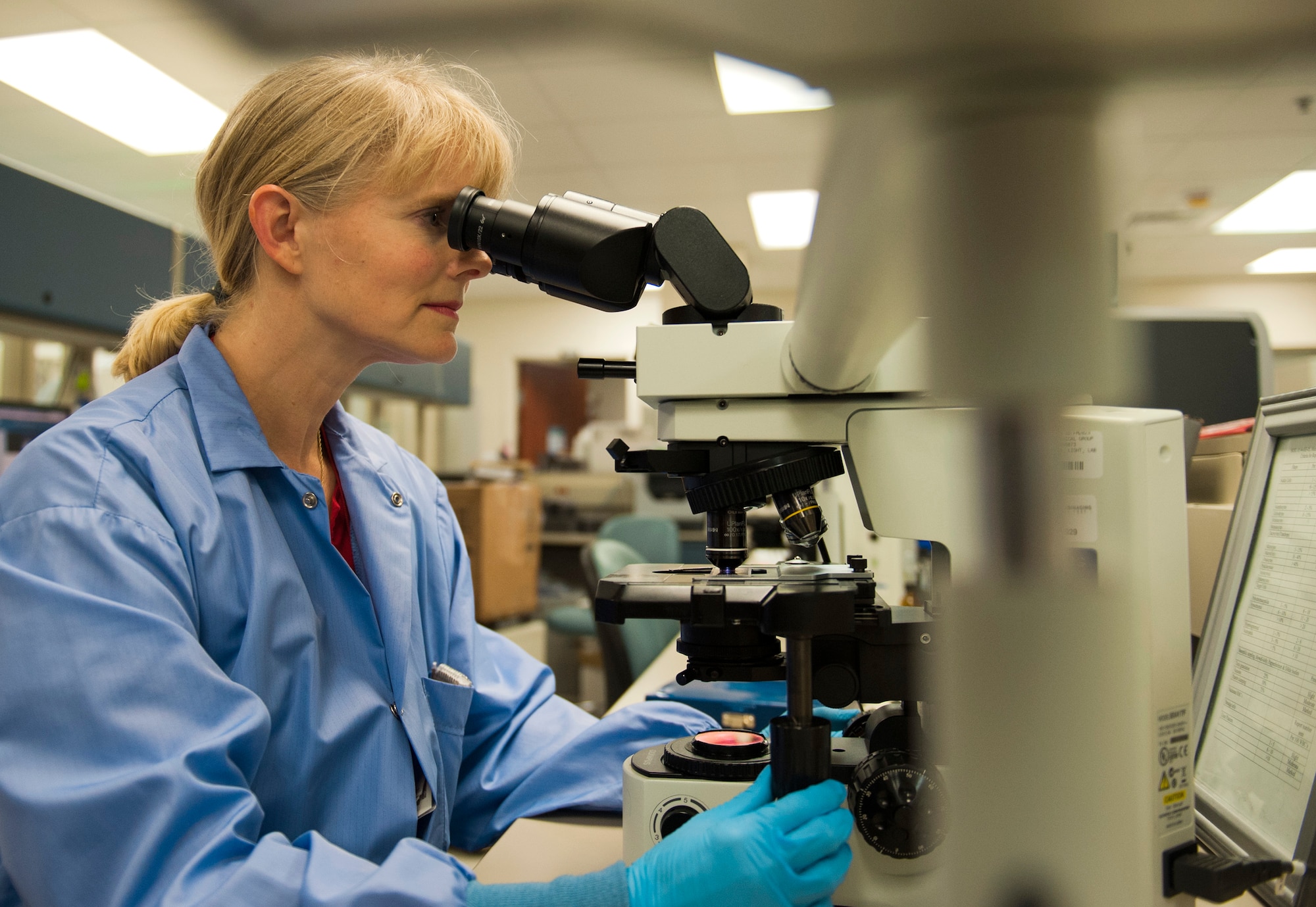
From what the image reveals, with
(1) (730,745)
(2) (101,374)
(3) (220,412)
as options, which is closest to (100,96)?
(2) (101,374)

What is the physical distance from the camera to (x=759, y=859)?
54cm

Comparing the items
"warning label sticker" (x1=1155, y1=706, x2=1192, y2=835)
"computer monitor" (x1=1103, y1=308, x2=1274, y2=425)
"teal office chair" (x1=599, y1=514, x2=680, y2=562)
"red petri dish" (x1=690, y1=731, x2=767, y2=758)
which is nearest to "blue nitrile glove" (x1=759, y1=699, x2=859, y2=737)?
"red petri dish" (x1=690, y1=731, x2=767, y2=758)

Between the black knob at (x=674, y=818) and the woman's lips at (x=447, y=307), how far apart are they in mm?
558

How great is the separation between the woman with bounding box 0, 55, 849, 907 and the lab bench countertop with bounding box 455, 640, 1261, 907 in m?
0.02

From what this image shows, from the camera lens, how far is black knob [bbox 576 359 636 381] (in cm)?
75

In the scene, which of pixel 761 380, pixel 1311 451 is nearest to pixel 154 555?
pixel 761 380

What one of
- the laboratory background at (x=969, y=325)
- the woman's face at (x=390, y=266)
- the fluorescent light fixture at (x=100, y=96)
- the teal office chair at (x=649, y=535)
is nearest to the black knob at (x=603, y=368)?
the laboratory background at (x=969, y=325)

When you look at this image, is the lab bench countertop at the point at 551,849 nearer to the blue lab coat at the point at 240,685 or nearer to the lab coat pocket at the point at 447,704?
the blue lab coat at the point at 240,685

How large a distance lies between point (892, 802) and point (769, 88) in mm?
565

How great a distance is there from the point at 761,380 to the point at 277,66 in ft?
1.72

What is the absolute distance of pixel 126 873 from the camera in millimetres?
526

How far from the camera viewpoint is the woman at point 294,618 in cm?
55

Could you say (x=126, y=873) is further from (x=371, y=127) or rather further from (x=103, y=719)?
(x=371, y=127)

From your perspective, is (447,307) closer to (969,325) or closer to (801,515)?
(801,515)
